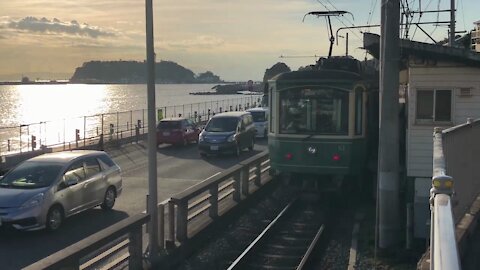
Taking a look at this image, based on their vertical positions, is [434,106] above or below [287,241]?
above

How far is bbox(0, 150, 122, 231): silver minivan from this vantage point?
460 inches

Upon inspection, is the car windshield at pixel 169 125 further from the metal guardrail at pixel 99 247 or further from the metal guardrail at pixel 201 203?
the metal guardrail at pixel 99 247

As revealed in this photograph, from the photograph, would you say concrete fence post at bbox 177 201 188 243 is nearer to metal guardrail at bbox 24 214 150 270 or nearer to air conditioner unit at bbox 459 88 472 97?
metal guardrail at bbox 24 214 150 270

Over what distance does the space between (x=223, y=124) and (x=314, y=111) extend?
13.5 metres

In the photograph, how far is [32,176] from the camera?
41.8 ft

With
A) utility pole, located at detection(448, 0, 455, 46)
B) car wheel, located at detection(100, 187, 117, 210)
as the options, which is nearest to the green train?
car wheel, located at detection(100, 187, 117, 210)

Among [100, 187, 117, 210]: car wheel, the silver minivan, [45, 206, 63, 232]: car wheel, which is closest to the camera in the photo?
the silver minivan

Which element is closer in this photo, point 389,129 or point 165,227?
point 389,129

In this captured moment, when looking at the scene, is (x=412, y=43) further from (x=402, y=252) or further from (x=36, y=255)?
(x=36, y=255)

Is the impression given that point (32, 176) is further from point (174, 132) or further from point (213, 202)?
point (174, 132)

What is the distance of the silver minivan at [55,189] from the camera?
38.4 ft

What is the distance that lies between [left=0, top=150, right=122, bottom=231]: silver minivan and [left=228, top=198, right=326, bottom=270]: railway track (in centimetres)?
425

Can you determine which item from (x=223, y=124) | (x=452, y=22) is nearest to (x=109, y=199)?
(x=223, y=124)

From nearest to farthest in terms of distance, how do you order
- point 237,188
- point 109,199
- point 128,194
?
point 237,188, point 109,199, point 128,194
